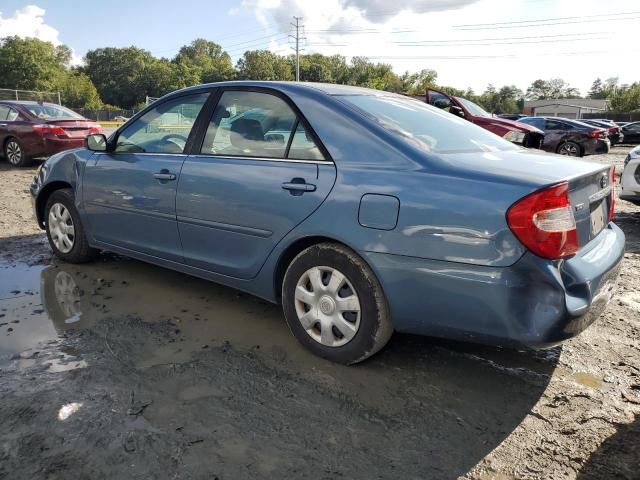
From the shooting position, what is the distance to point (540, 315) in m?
2.43

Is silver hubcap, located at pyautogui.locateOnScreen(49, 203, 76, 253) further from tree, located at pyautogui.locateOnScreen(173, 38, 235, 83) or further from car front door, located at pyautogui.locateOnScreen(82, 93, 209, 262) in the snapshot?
tree, located at pyautogui.locateOnScreen(173, 38, 235, 83)

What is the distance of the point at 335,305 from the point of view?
2.97 metres

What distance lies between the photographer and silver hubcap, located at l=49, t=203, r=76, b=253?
480cm

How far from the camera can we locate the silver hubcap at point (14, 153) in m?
11.2

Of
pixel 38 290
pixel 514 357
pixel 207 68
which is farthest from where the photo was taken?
pixel 207 68

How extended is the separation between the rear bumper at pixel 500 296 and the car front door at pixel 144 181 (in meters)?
1.78

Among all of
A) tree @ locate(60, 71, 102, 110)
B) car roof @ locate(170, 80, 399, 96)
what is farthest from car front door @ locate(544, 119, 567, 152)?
tree @ locate(60, 71, 102, 110)

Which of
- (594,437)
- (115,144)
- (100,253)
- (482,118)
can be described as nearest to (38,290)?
(100,253)

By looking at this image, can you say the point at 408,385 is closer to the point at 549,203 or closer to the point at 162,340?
the point at 549,203

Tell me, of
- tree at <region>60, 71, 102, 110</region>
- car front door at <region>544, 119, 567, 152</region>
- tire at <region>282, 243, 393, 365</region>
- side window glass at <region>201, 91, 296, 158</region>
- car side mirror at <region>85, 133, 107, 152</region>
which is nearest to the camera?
tire at <region>282, 243, 393, 365</region>

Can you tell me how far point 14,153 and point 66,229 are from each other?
7.98 meters

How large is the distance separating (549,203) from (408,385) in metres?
1.20

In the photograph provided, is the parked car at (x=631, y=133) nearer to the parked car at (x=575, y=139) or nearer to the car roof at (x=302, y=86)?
the parked car at (x=575, y=139)

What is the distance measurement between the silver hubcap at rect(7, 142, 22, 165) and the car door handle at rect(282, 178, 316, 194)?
1034cm
